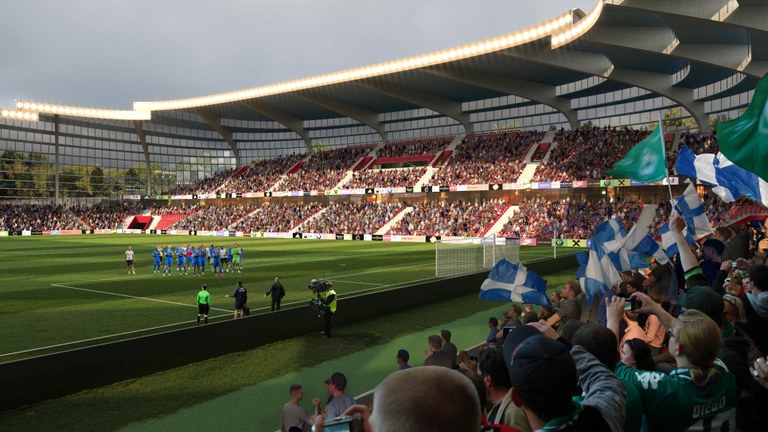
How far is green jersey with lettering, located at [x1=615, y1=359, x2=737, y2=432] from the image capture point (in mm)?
3268

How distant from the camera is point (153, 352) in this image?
36.3ft

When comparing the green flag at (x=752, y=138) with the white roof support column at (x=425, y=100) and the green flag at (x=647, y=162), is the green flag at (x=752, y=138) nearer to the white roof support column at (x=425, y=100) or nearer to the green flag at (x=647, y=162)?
the green flag at (x=647, y=162)

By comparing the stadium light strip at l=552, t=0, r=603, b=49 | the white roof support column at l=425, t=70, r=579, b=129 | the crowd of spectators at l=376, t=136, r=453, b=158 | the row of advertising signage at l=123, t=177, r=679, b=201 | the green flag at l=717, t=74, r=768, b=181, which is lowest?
the green flag at l=717, t=74, r=768, b=181

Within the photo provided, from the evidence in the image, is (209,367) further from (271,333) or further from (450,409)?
(450,409)

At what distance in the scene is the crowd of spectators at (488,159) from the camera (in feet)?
183

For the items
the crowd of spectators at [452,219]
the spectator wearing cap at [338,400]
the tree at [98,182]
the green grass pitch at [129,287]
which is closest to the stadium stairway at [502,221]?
the crowd of spectators at [452,219]

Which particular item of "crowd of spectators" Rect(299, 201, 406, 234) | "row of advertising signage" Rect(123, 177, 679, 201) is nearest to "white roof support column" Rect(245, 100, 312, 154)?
"row of advertising signage" Rect(123, 177, 679, 201)

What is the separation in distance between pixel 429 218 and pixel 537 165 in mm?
11657

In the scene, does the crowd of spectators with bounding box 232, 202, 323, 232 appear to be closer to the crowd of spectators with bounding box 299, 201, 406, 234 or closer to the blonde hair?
the crowd of spectators with bounding box 299, 201, 406, 234

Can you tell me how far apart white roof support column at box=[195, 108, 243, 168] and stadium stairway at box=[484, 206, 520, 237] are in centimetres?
4051

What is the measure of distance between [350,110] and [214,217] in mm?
22652

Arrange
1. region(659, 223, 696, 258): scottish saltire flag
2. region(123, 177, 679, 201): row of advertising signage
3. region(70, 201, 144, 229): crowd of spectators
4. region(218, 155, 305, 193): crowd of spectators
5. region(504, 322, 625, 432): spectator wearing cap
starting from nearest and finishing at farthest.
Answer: region(504, 322, 625, 432): spectator wearing cap, region(659, 223, 696, 258): scottish saltire flag, region(123, 177, 679, 201): row of advertising signage, region(70, 201, 144, 229): crowd of spectators, region(218, 155, 305, 193): crowd of spectators

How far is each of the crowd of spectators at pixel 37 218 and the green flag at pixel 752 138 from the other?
7448 centimetres

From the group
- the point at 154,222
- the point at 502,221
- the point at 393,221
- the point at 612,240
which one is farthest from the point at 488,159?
the point at 612,240
